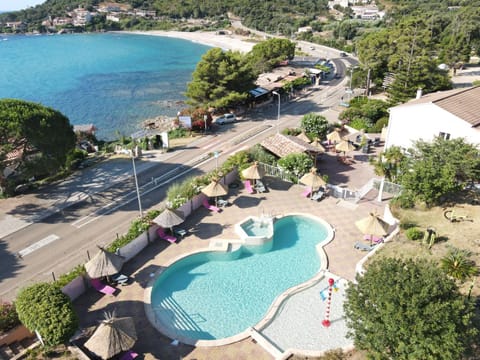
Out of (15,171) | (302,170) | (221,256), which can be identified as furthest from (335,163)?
(15,171)

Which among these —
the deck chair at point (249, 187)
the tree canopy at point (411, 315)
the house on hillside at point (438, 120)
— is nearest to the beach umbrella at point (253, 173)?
the deck chair at point (249, 187)

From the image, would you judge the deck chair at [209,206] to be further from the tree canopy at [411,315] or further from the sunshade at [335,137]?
the sunshade at [335,137]

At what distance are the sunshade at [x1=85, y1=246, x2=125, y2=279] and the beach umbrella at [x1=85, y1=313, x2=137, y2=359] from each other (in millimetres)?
5093

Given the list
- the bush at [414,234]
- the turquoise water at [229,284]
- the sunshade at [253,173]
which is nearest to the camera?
the turquoise water at [229,284]

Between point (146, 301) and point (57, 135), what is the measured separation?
68.2 feet

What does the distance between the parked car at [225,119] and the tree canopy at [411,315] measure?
42864mm

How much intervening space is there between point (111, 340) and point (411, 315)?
13744mm

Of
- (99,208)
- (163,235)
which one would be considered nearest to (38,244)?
(99,208)

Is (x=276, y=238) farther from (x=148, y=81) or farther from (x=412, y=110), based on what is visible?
(x=148, y=81)

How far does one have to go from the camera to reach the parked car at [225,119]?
5709 centimetres

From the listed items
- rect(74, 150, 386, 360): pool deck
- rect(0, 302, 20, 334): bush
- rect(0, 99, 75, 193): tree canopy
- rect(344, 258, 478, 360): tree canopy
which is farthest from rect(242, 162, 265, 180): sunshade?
rect(0, 302, 20, 334): bush

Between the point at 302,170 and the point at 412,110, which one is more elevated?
the point at 412,110

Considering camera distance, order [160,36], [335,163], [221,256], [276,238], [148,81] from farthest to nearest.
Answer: [160,36], [148,81], [335,163], [276,238], [221,256]

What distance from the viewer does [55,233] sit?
3064 cm
